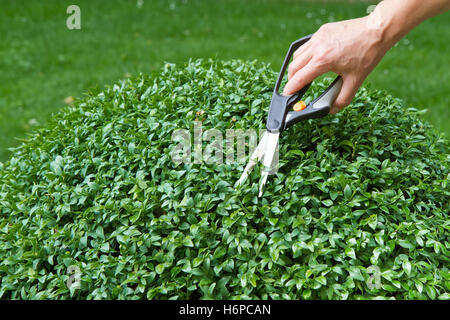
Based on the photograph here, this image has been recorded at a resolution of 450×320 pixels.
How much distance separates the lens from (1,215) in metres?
2.34

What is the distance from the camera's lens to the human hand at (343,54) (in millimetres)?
1887

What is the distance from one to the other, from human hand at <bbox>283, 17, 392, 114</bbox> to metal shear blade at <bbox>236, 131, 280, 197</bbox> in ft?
0.67

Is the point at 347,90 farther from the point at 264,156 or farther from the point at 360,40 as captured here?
the point at 264,156

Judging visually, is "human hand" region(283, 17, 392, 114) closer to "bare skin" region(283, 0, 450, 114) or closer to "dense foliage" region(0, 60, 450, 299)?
"bare skin" region(283, 0, 450, 114)

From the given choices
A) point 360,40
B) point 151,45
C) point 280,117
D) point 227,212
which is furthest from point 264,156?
point 151,45

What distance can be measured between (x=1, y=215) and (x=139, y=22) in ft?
20.0

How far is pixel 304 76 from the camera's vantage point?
1914mm

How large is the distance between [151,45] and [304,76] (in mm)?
5262

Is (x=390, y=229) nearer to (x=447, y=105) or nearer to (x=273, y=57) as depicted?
(x=447, y=105)

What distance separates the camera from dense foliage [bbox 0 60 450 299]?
5.86 feet

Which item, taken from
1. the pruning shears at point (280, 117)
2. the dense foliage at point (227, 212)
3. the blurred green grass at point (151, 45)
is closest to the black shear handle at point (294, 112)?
the pruning shears at point (280, 117)

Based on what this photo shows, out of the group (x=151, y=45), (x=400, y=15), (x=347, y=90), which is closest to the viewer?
(x=400, y=15)

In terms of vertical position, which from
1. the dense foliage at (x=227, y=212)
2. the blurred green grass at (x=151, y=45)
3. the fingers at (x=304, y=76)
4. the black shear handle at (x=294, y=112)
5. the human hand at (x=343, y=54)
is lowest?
the dense foliage at (x=227, y=212)

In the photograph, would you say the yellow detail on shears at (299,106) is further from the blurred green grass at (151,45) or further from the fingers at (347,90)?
the blurred green grass at (151,45)
